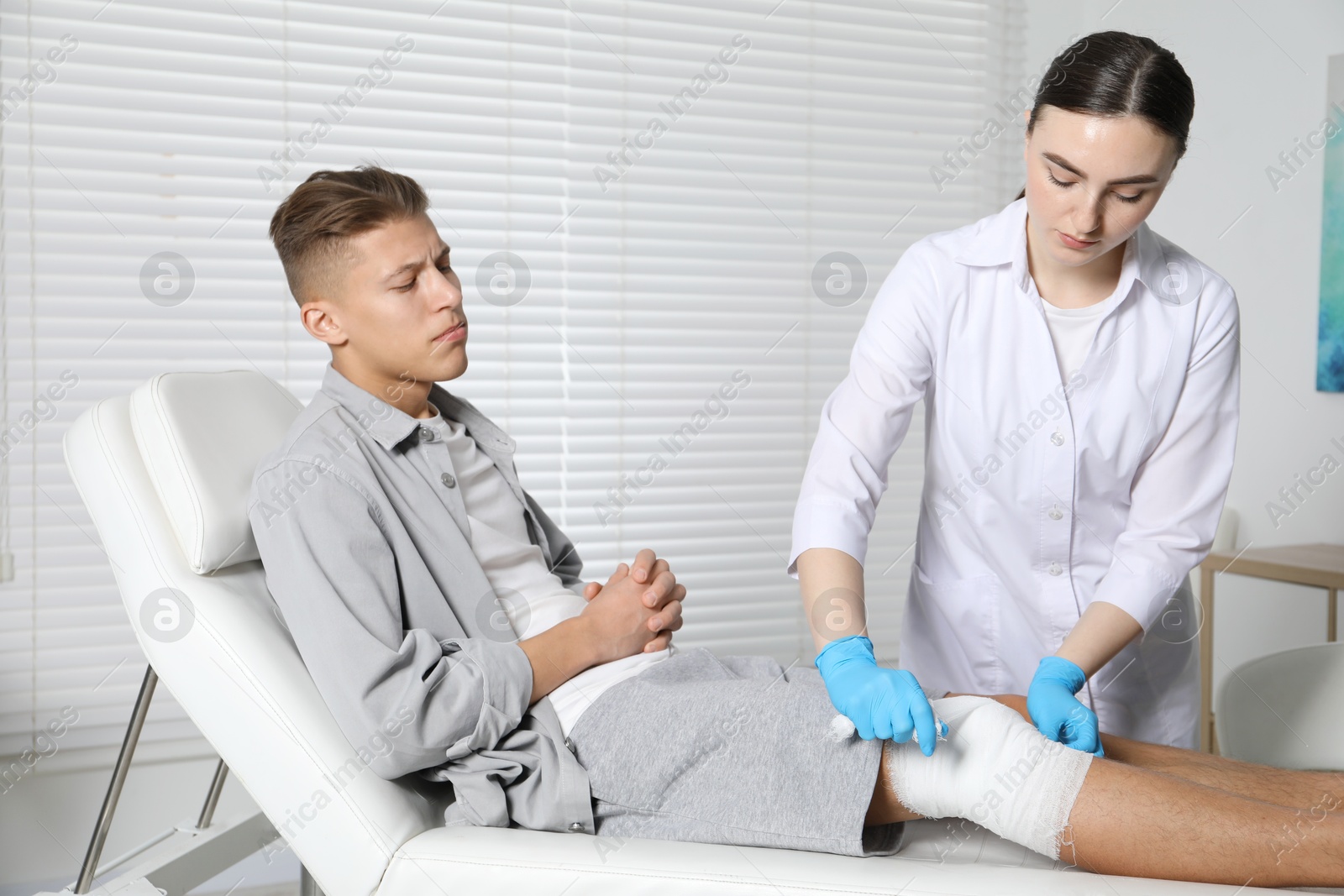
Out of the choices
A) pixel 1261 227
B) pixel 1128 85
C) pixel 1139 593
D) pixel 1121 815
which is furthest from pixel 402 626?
pixel 1261 227

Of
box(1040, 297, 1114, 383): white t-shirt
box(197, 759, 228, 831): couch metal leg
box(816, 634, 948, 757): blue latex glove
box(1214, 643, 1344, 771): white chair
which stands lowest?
box(197, 759, 228, 831): couch metal leg

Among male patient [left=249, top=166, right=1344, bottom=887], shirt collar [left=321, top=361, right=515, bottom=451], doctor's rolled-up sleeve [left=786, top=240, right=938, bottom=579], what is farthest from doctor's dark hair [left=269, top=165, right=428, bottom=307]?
doctor's rolled-up sleeve [left=786, top=240, right=938, bottom=579]

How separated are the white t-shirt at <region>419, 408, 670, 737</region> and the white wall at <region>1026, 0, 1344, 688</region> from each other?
2040 mm

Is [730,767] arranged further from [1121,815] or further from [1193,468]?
[1193,468]

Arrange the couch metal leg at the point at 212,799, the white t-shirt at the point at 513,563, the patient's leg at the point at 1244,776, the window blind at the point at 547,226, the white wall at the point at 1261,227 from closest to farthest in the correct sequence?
the patient's leg at the point at 1244,776 → the white t-shirt at the point at 513,563 → the couch metal leg at the point at 212,799 → the window blind at the point at 547,226 → the white wall at the point at 1261,227

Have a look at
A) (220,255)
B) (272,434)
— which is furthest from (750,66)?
(272,434)

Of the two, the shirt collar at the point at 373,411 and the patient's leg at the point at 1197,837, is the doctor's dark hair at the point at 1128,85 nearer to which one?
the patient's leg at the point at 1197,837

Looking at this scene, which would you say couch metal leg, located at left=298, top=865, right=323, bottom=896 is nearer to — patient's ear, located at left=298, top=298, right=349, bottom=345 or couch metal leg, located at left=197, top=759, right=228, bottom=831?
couch metal leg, located at left=197, top=759, right=228, bottom=831

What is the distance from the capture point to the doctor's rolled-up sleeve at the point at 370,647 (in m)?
1.00

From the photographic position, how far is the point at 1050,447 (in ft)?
4.18

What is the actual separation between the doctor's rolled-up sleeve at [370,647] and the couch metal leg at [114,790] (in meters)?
0.31

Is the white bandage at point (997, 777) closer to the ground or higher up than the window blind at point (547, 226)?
closer to the ground

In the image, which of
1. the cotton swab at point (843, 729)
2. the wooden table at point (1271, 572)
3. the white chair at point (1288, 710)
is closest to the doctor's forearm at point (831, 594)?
the cotton swab at point (843, 729)

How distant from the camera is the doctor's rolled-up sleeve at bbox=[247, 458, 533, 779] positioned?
39.6 inches
